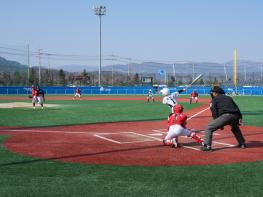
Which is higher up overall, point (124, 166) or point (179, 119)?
point (179, 119)

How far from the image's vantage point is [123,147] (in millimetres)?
11445

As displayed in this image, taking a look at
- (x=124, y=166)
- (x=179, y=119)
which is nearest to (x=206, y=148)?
(x=179, y=119)

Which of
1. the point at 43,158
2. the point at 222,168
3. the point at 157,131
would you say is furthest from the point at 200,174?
the point at 157,131

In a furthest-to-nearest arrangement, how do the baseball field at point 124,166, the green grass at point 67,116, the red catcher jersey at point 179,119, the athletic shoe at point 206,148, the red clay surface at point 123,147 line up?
the green grass at point 67,116 → the red catcher jersey at point 179,119 → the athletic shoe at point 206,148 → the red clay surface at point 123,147 → the baseball field at point 124,166

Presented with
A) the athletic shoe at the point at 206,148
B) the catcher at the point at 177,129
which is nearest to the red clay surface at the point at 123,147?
the athletic shoe at the point at 206,148

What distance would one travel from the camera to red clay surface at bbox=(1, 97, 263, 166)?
31.5 ft

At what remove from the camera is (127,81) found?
83.1 meters

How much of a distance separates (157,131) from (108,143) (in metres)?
3.60

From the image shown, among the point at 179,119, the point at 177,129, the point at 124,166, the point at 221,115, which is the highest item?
the point at 221,115

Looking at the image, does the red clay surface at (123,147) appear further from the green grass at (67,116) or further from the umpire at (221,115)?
the green grass at (67,116)

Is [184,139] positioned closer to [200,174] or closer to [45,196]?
[200,174]

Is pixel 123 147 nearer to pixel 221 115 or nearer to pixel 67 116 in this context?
pixel 221 115

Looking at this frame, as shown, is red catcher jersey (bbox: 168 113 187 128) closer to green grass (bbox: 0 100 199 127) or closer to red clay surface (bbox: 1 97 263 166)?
red clay surface (bbox: 1 97 263 166)

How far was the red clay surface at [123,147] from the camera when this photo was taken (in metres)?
9.61
